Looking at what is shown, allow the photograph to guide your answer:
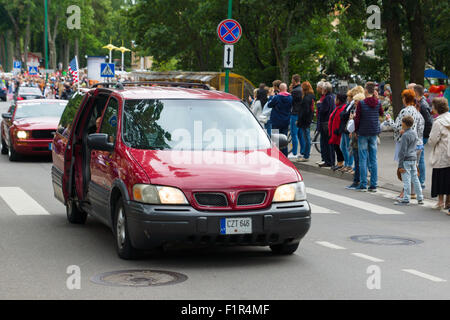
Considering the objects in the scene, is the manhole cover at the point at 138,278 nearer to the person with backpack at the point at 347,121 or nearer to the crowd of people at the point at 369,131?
the crowd of people at the point at 369,131

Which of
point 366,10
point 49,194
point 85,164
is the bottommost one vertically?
point 49,194

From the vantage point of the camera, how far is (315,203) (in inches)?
548

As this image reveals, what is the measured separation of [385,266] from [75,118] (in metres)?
4.40

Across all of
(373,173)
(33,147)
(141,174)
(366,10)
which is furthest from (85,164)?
(366,10)

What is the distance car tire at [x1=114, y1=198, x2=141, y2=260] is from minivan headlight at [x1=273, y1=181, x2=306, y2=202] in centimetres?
Answer: 145

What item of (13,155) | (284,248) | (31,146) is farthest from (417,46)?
(284,248)

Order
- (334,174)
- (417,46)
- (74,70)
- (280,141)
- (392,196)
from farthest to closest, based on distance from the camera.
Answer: (74,70), (417,46), (334,174), (392,196), (280,141)

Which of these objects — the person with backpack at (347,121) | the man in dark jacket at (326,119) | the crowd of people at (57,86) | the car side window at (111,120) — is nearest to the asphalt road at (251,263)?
the car side window at (111,120)

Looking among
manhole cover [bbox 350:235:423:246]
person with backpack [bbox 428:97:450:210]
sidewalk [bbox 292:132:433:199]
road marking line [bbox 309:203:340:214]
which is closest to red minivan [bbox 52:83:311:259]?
manhole cover [bbox 350:235:423:246]

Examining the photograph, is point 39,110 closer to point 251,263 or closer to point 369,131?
point 369,131

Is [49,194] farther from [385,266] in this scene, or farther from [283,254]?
[385,266]

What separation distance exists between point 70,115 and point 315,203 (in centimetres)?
453

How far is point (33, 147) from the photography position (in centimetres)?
2039
